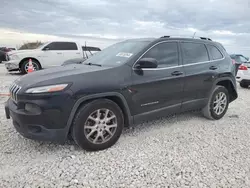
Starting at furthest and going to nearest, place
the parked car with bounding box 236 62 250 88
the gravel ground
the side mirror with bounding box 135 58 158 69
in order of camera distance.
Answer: the parked car with bounding box 236 62 250 88
the side mirror with bounding box 135 58 158 69
the gravel ground

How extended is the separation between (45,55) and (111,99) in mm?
8512

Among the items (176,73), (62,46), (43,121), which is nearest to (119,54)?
(176,73)

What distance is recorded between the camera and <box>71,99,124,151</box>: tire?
315 centimetres

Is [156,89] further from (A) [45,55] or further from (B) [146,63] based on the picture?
(A) [45,55]

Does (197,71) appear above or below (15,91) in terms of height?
above

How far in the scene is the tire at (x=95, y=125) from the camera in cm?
315

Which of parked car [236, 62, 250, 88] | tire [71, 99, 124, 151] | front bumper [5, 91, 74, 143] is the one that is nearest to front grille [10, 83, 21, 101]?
front bumper [5, 91, 74, 143]

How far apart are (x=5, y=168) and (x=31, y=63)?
319 inches

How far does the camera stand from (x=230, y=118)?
520 cm

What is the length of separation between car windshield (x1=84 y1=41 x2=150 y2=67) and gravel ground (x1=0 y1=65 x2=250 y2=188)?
1278 millimetres

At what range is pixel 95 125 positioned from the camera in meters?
3.29

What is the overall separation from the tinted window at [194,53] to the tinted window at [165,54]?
240mm

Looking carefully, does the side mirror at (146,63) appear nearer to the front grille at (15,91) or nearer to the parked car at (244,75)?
the front grille at (15,91)

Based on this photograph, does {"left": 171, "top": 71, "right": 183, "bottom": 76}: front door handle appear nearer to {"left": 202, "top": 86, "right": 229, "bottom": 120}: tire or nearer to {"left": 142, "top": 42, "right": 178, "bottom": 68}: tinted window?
{"left": 142, "top": 42, "right": 178, "bottom": 68}: tinted window
